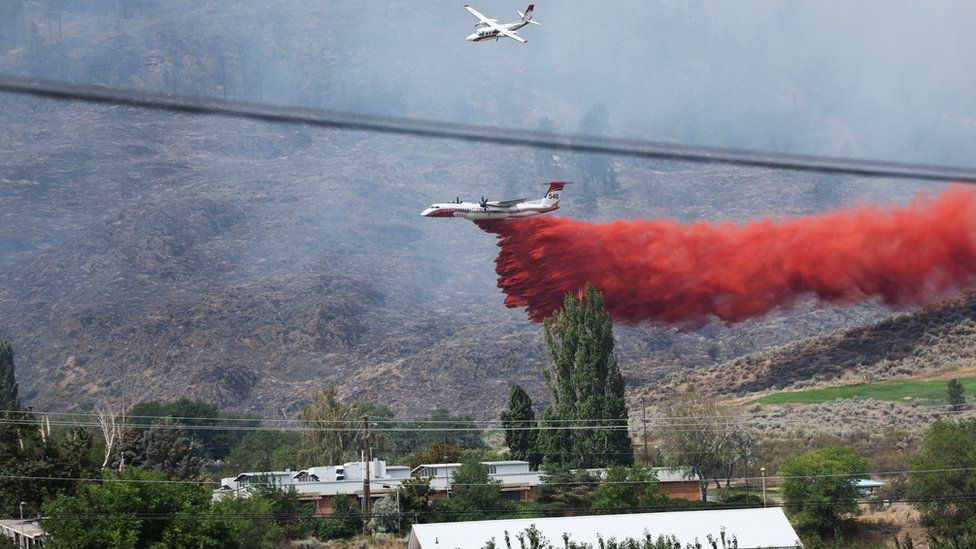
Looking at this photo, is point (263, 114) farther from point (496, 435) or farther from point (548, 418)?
point (496, 435)

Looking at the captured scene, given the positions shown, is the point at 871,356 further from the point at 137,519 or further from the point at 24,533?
the point at 137,519

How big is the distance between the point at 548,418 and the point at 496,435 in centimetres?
8723

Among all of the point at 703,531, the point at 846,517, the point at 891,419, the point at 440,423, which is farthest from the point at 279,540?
the point at 440,423

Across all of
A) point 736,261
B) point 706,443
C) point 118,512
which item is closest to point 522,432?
point 706,443

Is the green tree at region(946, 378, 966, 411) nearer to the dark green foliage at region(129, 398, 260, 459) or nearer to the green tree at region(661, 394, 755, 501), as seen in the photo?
the green tree at region(661, 394, 755, 501)

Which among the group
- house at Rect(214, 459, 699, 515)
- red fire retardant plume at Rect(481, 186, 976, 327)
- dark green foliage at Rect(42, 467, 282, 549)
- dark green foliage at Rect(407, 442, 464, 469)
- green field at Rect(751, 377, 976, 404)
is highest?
red fire retardant plume at Rect(481, 186, 976, 327)

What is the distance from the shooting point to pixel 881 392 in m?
142

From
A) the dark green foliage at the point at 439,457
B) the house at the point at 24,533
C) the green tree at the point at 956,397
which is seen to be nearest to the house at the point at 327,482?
the dark green foliage at the point at 439,457

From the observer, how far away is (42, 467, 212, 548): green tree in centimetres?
5894

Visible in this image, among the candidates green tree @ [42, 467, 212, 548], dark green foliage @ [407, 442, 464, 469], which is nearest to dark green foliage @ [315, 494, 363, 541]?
green tree @ [42, 467, 212, 548]

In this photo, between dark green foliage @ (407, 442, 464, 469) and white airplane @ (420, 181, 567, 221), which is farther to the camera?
dark green foliage @ (407, 442, 464, 469)

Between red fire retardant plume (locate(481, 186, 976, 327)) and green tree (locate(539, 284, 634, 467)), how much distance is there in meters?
1.53

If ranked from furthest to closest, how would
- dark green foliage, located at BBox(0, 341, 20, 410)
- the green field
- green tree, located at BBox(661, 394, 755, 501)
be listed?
dark green foliage, located at BBox(0, 341, 20, 410) → the green field → green tree, located at BBox(661, 394, 755, 501)

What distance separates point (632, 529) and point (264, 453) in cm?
8047
